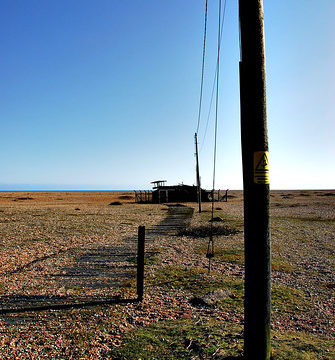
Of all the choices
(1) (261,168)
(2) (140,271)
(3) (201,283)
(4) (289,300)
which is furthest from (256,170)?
(3) (201,283)

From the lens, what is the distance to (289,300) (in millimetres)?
6727

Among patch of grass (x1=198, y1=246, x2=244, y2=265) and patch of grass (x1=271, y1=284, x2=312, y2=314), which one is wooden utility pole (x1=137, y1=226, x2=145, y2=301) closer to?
patch of grass (x1=271, y1=284, x2=312, y2=314)

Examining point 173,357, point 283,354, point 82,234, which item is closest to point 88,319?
point 173,357

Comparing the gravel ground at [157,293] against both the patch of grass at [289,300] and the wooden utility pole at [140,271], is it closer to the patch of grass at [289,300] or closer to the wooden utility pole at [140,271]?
the patch of grass at [289,300]

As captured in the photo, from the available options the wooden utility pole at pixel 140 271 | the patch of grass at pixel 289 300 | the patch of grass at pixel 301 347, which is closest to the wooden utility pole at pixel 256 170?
the patch of grass at pixel 301 347

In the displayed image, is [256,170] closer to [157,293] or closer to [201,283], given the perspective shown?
[157,293]

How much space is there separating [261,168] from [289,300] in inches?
179

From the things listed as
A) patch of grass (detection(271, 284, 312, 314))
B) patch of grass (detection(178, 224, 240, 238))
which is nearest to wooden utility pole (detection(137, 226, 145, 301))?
patch of grass (detection(271, 284, 312, 314))

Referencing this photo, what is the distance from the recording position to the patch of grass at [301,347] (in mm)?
4082

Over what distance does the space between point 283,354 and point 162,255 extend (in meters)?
7.29

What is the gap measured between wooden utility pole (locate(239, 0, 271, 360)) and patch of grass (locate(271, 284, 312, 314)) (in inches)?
118

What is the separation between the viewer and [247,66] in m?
3.61

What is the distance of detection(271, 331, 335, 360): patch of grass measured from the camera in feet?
13.4

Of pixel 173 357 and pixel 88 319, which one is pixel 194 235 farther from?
pixel 173 357
